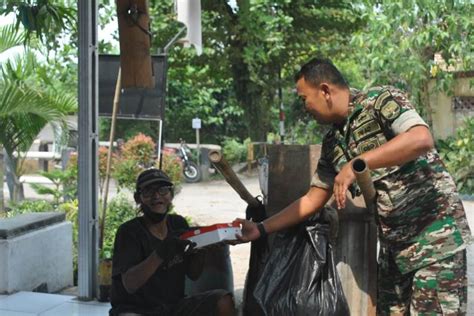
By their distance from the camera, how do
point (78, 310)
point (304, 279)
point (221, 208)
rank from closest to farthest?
1. point (304, 279)
2. point (78, 310)
3. point (221, 208)

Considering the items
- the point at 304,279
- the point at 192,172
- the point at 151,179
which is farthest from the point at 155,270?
the point at 192,172

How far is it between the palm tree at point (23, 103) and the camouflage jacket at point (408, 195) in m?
3.86

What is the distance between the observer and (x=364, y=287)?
104 inches

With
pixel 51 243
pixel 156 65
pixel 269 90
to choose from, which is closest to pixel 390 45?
pixel 269 90

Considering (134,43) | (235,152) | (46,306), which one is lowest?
(46,306)

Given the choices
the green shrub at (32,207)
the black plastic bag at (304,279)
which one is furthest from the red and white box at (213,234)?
the green shrub at (32,207)

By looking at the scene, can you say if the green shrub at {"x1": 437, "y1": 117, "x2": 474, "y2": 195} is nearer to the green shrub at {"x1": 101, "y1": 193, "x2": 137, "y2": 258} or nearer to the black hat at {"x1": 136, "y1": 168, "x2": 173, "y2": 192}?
the green shrub at {"x1": 101, "y1": 193, "x2": 137, "y2": 258}

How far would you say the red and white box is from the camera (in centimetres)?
252

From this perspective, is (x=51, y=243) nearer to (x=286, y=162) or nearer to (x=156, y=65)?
(x=156, y=65)

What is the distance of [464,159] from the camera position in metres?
10.1

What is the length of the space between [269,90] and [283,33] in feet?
6.04

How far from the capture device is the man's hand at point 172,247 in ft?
8.25

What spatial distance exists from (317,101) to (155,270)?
969 mm

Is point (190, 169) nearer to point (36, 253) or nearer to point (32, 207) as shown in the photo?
point (32, 207)
